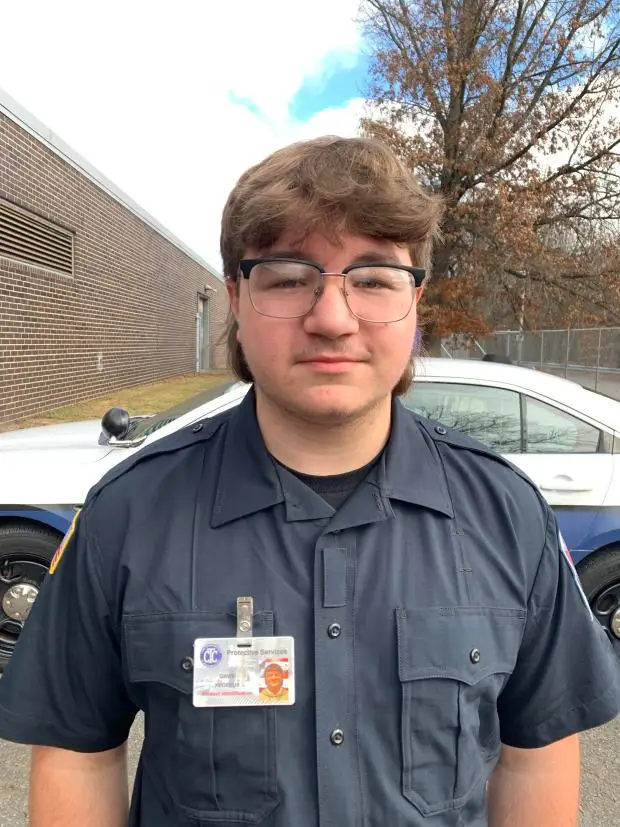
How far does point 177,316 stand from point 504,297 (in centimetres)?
1118

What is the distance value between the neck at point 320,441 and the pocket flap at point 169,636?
301 mm

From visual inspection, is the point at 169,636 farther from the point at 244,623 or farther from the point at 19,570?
the point at 19,570

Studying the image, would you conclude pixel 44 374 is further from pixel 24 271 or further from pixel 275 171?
pixel 275 171

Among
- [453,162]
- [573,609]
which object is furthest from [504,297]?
[573,609]

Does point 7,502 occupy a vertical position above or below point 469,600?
below

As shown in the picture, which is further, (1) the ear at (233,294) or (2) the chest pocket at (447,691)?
(1) the ear at (233,294)

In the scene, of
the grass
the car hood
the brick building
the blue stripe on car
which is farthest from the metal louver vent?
the blue stripe on car

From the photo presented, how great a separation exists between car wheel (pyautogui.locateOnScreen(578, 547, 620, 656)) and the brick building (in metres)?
4.38

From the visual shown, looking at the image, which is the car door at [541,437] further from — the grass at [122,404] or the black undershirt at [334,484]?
the grass at [122,404]

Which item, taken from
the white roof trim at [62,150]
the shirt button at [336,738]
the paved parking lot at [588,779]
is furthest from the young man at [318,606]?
the white roof trim at [62,150]

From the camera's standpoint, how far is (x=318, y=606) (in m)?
1.11

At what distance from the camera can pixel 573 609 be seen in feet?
4.00

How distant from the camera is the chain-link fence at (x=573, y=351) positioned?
16.0 meters

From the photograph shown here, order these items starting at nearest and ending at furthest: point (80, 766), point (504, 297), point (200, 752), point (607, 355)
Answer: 1. point (200, 752)
2. point (80, 766)
3. point (504, 297)
4. point (607, 355)
